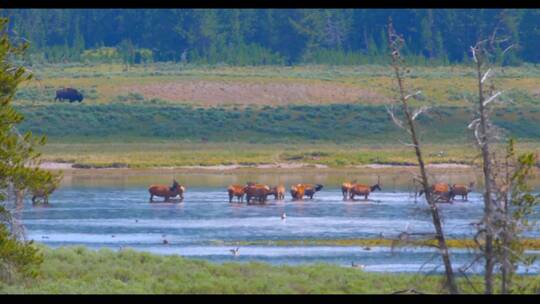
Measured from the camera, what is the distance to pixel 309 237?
25406 millimetres

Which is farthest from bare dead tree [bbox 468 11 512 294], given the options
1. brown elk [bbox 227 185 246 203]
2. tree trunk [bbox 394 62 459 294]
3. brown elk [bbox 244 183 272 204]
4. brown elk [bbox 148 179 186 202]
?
brown elk [bbox 148 179 186 202]

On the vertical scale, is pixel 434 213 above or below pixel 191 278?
above

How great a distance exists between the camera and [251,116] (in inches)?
2080

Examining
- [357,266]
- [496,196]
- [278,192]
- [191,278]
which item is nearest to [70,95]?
[278,192]

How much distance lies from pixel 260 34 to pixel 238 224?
181ft

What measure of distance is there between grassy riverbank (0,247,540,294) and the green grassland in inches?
751

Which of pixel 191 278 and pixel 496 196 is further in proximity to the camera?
pixel 191 278

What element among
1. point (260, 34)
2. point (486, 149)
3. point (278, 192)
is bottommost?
point (278, 192)

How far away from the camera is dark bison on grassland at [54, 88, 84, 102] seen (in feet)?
184

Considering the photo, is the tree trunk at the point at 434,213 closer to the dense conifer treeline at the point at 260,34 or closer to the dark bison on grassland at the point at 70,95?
the dark bison on grassland at the point at 70,95

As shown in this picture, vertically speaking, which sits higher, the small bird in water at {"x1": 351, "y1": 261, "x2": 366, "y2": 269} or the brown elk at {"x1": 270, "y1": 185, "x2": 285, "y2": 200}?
the brown elk at {"x1": 270, "y1": 185, "x2": 285, "y2": 200}

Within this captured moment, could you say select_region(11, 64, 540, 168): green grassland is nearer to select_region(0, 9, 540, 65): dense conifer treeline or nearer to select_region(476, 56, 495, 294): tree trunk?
select_region(0, 9, 540, 65): dense conifer treeline

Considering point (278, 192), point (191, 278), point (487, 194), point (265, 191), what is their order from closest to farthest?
point (487, 194) → point (191, 278) → point (265, 191) → point (278, 192)

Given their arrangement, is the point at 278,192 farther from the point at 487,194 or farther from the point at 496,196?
the point at 487,194
